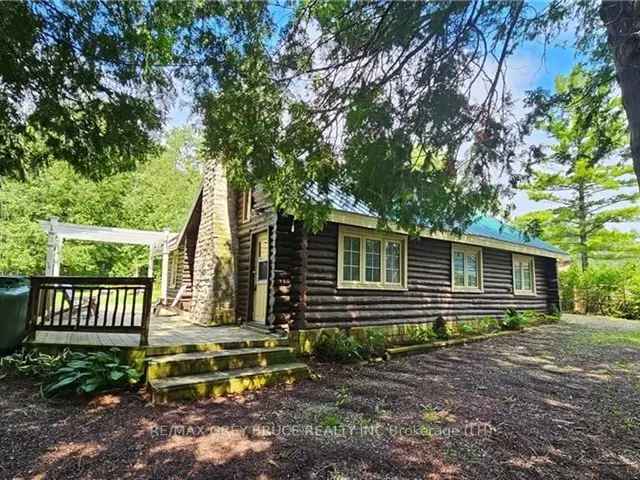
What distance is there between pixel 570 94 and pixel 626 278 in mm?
14278

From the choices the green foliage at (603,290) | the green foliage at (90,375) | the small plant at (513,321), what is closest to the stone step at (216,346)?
the green foliage at (90,375)

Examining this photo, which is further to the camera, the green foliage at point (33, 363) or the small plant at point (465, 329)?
the small plant at point (465, 329)

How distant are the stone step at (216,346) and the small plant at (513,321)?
768cm

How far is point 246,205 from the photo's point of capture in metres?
9.09

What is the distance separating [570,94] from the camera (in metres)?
4.87

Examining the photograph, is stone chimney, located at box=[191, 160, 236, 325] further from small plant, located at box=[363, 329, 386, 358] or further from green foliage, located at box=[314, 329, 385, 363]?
small plant, located at box=[363, 329, 386, 358]

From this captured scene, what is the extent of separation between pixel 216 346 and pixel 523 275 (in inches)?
440

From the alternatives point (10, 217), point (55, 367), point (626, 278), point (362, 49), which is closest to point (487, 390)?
point (362, 49)

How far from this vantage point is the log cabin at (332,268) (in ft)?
23.2

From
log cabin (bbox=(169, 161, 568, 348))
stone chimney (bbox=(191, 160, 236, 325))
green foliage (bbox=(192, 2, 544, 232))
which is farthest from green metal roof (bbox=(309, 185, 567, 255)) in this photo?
stone chimney (bbox=(191, 160, 236, 325))

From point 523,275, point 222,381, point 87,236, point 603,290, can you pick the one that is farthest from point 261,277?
point 603,290

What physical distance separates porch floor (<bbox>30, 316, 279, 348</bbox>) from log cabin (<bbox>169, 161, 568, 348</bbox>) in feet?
2.37

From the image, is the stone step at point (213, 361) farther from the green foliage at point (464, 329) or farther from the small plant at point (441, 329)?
the green foliage at point (464, 329)

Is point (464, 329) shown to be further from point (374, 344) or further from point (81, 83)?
point (81, 83)
